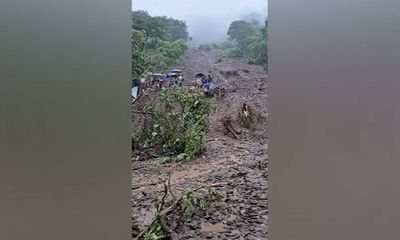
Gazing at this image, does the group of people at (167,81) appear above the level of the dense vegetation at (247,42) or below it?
below

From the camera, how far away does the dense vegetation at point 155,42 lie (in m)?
1.99

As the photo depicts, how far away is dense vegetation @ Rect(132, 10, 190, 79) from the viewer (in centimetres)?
199

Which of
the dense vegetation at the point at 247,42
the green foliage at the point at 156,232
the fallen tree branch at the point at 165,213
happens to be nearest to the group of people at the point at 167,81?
the dense vegetation at the point at 247,42

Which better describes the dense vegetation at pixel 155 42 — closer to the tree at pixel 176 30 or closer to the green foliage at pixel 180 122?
the tree at pixel 176 30
